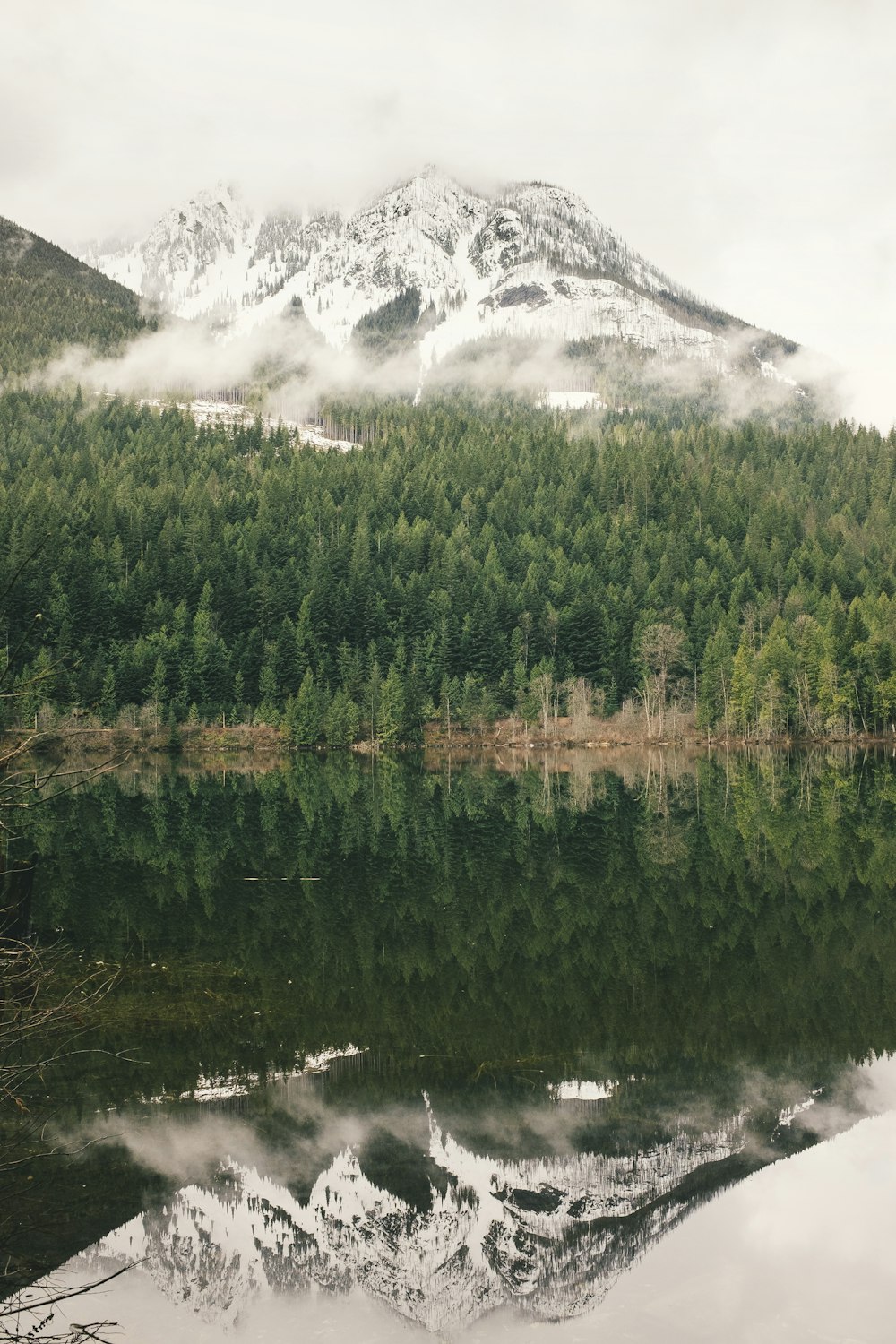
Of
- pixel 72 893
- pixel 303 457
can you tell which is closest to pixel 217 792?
pixel 72 893

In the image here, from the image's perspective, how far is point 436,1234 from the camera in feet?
36.6

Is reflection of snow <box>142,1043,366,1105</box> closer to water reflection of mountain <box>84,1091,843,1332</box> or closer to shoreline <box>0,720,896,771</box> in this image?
water reflection of mountain <box>84,1091,843,1332</box>

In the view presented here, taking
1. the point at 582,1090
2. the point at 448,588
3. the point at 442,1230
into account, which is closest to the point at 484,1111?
the point at 582,1090

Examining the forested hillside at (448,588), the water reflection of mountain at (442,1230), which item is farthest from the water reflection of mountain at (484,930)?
the forested hillside at (448,588)

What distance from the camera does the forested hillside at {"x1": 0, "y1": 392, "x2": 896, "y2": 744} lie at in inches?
4395

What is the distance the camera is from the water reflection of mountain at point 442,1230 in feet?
33.7

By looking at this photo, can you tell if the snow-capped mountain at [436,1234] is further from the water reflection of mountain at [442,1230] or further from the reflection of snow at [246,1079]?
the reflection of snow at [246,1079]

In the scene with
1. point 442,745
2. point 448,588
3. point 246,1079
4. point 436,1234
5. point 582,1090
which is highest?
point 448,588

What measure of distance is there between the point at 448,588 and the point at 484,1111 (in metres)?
120

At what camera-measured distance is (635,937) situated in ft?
75.4

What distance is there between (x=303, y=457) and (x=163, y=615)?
69.4 metres

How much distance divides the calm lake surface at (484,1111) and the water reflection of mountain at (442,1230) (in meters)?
0.04

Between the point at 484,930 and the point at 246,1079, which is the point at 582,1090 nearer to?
the point at 246,1079

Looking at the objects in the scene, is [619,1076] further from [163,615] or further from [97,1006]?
[163,615]
